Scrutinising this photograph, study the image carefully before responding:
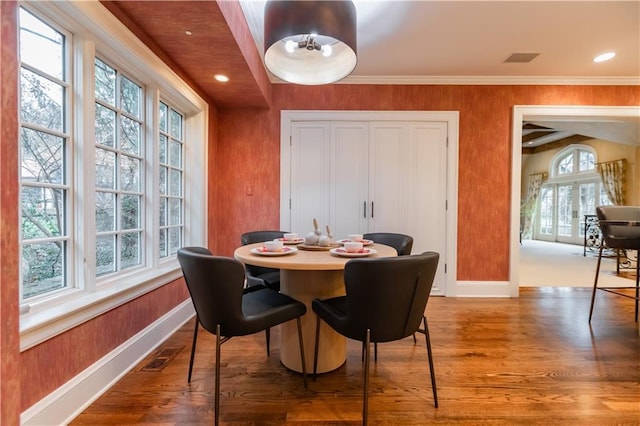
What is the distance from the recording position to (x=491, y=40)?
2.51 metres

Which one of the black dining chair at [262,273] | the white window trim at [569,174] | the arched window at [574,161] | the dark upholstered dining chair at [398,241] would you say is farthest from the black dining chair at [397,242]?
the arched window at [574,161]

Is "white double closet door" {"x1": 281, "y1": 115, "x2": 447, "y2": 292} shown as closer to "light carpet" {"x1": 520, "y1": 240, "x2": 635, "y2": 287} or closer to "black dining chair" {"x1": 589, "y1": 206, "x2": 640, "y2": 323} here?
"black dining chair" {"x1": 589, "y1": 206, "x2": 640, "y2": 323}

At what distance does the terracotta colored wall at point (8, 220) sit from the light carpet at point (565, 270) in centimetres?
472

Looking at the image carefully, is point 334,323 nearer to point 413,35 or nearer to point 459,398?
point 459,398

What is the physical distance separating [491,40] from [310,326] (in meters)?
2.84

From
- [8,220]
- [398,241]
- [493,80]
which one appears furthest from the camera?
[493,80]

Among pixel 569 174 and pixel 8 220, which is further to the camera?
pixel 569 174

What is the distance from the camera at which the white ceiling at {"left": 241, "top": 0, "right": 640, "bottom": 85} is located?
2.10m

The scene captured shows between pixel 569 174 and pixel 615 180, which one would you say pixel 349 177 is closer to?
pixel 615 180

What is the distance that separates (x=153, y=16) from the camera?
1.65 m

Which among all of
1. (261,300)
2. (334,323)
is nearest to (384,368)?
(334,323)

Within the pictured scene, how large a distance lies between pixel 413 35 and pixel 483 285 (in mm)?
2750

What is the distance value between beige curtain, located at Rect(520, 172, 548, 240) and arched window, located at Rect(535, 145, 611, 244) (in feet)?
0.54

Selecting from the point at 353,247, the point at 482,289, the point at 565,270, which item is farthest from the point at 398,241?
the point at 565,270
